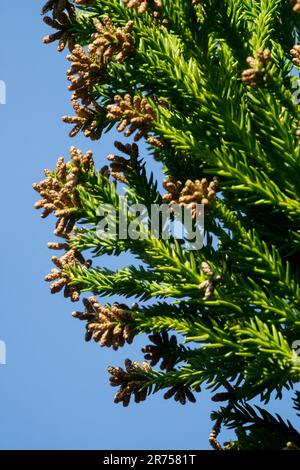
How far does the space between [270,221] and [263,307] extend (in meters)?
0.64

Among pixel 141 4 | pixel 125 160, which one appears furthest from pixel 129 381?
pixel 141 4

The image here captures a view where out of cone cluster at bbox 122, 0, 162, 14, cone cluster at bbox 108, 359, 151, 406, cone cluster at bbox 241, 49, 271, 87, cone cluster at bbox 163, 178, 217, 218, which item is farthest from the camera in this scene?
cone cluster at bbox 108, 359, 151, 406

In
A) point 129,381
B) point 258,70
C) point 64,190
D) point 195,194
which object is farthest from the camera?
point 129,381

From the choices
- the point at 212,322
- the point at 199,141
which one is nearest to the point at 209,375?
the point at 212,322

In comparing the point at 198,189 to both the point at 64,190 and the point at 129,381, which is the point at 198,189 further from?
the point at 129,381

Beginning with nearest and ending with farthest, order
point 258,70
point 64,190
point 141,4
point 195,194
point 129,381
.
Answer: point 258,70
point 195,194
point 141,4
point 64,190
point 129,381

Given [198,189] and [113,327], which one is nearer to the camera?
[198,189]

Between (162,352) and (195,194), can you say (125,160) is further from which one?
(162,352)

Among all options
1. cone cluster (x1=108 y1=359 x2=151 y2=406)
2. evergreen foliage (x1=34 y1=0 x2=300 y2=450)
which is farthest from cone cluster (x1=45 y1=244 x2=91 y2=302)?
cone cluster (x1=108 y1=359 x2=151 y2=406)

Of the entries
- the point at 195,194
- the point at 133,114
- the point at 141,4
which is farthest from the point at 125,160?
the point at 141,4

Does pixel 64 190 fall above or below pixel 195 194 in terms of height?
above

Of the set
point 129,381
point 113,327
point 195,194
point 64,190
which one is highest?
point 64,190

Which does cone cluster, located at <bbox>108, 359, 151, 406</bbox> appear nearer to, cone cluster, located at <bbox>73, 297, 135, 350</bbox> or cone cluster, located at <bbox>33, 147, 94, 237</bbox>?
cone cluster, located at <bbox>73, 297, 135, 350</bbox>

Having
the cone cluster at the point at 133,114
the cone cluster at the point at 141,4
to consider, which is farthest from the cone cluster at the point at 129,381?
the cone cluster at the point at 141,4
